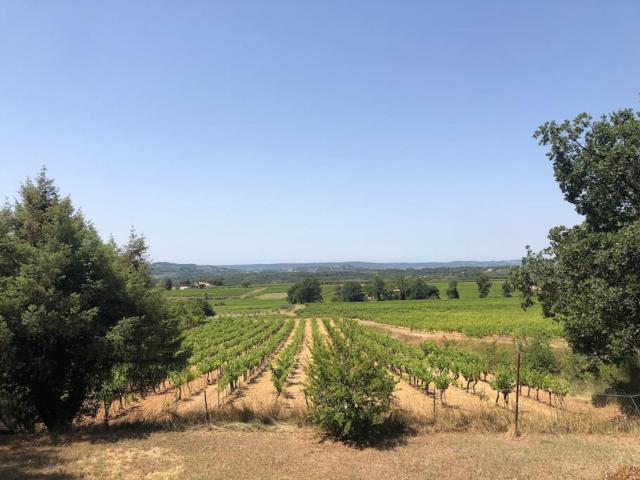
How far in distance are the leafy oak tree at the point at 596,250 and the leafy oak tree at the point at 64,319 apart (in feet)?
51.2

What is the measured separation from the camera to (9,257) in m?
13.7

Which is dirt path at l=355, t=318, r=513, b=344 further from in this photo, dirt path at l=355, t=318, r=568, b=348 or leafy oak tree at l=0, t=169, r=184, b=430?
leafy oak tree at l=0, t=169, r=184, b=430

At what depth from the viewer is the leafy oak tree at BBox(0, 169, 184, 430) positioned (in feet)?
42.1

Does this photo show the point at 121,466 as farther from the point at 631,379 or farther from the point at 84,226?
the point at 631,379

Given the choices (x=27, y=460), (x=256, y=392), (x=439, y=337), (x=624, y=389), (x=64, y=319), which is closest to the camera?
(x=27, y=460)

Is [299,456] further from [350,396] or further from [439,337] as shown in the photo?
[439,337]

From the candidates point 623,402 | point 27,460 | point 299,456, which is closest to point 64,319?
point 27,460

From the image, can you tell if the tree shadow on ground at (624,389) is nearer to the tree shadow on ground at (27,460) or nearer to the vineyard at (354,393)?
the vineyard at (354,393)

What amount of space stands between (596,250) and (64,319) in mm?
18519

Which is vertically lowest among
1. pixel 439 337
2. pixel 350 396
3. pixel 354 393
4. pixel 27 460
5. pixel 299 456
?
pixel 439 337

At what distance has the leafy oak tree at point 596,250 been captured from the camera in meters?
14.1

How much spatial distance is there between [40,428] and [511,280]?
790 inches

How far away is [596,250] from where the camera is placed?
15.5 m

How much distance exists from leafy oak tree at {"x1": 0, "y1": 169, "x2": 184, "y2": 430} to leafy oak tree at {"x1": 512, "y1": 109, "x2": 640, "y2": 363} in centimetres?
1560
